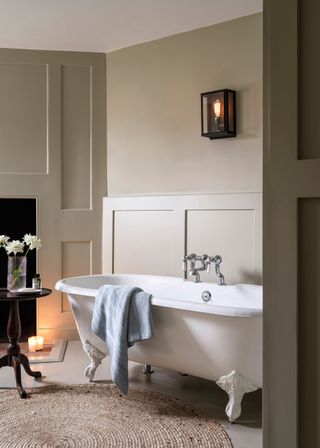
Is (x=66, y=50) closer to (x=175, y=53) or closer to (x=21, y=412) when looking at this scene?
(x=175, y=53)

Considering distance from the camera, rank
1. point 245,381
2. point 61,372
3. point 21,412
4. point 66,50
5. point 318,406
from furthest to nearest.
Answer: point 66,50
point 61,372
point 21,412
point 245,381
point 318,406

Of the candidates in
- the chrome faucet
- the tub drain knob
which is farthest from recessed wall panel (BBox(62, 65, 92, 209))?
the tub drain knob

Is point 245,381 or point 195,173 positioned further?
point 195,173

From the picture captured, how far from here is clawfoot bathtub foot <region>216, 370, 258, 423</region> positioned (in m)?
2.82

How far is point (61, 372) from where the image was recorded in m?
3.78

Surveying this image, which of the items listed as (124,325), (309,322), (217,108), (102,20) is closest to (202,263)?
(124,325)

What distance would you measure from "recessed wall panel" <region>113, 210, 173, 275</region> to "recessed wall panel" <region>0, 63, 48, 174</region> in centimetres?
89

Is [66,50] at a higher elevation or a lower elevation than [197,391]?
higher

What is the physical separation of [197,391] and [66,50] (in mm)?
3068

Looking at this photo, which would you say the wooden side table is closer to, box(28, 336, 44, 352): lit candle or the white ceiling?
box(28, 336, 44, 352): lit candle

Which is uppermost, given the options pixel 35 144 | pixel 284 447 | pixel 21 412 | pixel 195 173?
pixel 35 144

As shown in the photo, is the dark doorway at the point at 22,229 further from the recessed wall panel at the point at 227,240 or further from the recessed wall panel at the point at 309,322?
the recessed wall panel at the point at 309,322

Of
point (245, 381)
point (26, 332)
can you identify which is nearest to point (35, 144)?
point (26, 332)

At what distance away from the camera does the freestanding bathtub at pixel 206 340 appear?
277cm
